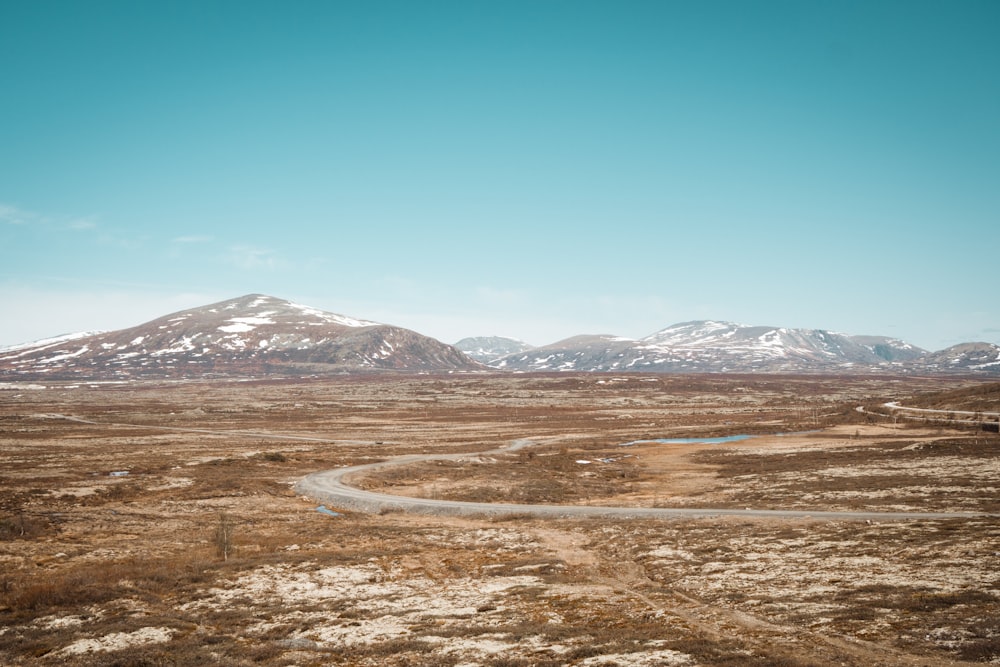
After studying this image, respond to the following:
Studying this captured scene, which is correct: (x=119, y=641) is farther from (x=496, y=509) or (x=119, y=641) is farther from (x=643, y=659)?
(x=496, y=509)

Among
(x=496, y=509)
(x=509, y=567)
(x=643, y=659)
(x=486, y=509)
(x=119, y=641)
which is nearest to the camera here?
(x=643, y=659)

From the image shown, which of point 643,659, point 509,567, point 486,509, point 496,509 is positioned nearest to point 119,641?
point 509,567

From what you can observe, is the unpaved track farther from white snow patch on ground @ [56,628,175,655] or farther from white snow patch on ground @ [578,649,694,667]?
white snow patch on ground @ [56,628,175,655]

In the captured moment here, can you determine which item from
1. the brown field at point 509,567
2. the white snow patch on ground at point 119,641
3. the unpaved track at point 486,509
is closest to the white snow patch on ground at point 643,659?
the brown field at point 509,567

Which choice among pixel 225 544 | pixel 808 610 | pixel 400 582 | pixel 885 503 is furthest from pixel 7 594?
pixel 885 503

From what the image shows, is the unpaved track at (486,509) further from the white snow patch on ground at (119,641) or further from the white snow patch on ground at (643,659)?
the white snow patch on ground at (119,641)

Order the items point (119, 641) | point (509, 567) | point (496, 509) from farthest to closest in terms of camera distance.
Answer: point (496, 509) → point (509, 567) → point (119, 641)
